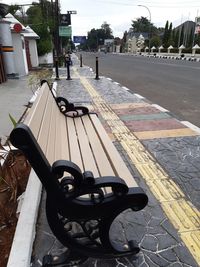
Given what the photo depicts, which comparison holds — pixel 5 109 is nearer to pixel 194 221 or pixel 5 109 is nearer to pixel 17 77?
pixel 194 221

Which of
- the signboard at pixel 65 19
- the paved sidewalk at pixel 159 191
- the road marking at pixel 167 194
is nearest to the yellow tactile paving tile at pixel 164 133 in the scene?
the paved sidewalk at pixel 159 191

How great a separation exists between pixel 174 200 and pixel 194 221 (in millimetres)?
373

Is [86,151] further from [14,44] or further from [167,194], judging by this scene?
[14,44]

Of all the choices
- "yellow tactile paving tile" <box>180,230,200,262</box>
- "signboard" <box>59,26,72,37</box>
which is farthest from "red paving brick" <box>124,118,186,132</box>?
"signboard" <box>59,26,72,37</box>

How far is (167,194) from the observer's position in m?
3.13

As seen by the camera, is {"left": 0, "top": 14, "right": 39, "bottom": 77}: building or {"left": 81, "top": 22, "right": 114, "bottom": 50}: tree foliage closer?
{"left": 0, "top": 14, "right": 39, "bottom": 77}: building

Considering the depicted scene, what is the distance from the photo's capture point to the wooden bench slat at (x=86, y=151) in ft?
7.87

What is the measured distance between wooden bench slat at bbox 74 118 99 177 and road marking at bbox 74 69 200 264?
947 mm

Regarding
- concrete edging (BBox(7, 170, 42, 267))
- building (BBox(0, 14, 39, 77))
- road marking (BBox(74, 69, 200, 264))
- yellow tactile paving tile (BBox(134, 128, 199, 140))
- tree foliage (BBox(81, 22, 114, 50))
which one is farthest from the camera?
tree foliage (BBox(81, 22, 114, 50))

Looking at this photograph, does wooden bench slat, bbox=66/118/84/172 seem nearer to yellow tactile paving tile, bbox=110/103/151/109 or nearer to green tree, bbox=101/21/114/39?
yellow tactile paving tile, bbox=110/103/151/109

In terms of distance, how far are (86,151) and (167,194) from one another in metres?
1.10

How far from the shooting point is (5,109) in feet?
23.8

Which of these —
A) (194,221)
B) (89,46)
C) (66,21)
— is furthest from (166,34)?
(89,46)

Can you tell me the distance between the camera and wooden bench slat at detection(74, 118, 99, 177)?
240cm
